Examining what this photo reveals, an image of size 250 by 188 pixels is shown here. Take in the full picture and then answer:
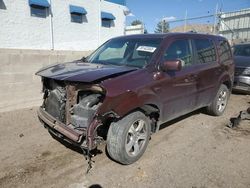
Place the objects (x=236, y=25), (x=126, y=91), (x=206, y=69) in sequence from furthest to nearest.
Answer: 1. (x=236, y=25)
2. (x=206, y=69)
3. (x=126, y=91)

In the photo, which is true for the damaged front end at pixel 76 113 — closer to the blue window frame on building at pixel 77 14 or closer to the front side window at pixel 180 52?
the front side window at pixel 180 52

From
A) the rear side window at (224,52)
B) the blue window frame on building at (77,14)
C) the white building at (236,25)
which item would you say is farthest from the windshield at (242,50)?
the blue window frame on building at (77,14)

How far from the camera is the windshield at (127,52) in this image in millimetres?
4406

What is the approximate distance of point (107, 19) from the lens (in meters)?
20.1

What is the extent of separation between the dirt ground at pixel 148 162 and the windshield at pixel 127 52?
1526 millimetres

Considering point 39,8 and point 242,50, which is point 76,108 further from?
point 39,8

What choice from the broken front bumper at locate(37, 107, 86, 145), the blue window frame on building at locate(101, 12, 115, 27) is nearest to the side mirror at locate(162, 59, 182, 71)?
the broken front bumper at locate(37, 107, 86, 145)

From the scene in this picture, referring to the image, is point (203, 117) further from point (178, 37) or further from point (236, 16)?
point (236, 16)

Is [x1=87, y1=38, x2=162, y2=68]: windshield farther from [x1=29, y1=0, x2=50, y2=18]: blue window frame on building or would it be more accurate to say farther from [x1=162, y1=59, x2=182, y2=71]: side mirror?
[x1=29, y1=0, x2=50, y2=18]: blue window frame on building

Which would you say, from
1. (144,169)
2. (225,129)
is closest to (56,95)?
(144,169)

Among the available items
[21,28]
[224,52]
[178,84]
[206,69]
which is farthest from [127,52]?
[21,28]

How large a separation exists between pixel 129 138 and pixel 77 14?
15.1m

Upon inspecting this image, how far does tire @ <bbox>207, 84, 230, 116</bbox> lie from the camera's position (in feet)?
20.4

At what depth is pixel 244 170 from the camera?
386 cm
